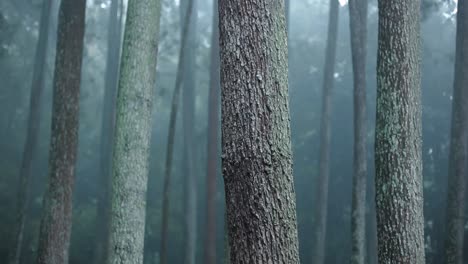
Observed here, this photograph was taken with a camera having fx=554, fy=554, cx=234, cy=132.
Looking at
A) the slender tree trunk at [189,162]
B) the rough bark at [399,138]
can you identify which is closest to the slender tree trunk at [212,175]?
the slender tree trunk at [189,162]

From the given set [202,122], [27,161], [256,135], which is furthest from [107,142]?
[256,135]

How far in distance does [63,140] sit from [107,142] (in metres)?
12.1

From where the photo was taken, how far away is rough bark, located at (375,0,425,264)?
4.97 m

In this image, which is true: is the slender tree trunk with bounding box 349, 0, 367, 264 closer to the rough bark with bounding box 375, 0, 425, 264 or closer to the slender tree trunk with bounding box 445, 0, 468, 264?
the slender tree trunk with bounding box 445, 0, 468, 264

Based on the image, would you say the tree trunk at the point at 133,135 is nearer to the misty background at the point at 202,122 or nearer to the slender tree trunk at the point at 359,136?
the slender tree trunk at the point at 359,136

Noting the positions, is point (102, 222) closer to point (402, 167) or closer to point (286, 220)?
point (402, 167)

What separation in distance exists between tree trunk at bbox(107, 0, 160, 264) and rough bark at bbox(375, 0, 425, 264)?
8.69 feet

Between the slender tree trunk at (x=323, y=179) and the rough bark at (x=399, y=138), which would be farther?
the slender tree trunk at (x=323, y=179)

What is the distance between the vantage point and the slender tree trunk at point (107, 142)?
57.9 ft

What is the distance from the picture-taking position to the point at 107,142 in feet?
62.8

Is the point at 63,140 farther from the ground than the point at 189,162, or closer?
closer

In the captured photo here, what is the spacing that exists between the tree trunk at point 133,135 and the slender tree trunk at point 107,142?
34.4 ft

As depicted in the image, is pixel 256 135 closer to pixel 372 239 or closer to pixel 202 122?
pixel 372 239

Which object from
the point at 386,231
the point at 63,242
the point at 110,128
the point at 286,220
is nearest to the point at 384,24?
the point at 386,231
